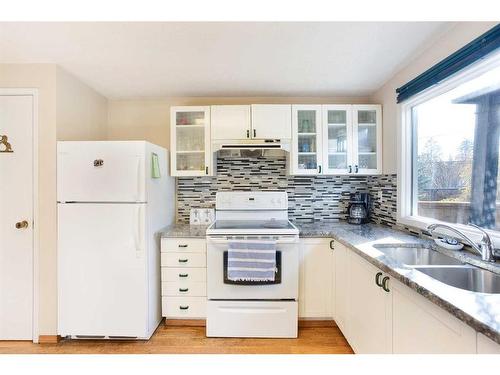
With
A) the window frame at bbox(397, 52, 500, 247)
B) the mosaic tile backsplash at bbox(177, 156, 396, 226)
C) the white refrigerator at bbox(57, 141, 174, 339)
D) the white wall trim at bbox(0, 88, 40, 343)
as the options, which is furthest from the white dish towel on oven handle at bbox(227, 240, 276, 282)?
the white wall trim at bbox(0, 88, 40, 343)

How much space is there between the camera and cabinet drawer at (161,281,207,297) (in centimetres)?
221

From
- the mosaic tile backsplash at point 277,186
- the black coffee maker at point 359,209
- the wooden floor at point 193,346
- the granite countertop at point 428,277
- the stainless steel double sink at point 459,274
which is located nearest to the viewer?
the granite countertop at point 428,277

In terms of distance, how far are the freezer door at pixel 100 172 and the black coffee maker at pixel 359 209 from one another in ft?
6.68

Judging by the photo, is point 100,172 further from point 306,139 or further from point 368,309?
point 368,309

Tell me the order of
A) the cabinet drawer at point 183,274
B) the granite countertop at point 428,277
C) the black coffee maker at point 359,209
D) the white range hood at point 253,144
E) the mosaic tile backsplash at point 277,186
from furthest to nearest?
1. the mosaic tile backsplash at point 277,186
2. the black coffee maker at point 359,209
3. the white range hood at point 253,144
4. the cabinet drawer at point 183,274
5. the granite countertop at point 428,277

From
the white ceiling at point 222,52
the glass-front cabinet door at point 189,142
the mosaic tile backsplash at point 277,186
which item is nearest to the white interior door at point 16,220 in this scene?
the white ceiling at point 222,52

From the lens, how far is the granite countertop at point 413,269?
81 cm

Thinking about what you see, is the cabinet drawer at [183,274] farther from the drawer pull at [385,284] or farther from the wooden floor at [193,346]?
the drawer pull at [385,284]

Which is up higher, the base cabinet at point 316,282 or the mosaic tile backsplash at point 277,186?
the mosaic tile backsplash at point 277,186

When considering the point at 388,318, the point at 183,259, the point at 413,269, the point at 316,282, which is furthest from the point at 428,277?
the point at 183,259
